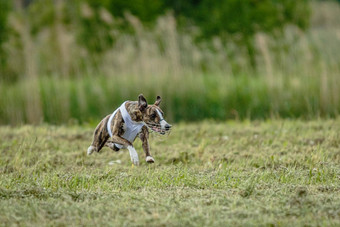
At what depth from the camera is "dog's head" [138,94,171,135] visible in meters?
4.30

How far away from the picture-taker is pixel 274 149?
661 centimetres

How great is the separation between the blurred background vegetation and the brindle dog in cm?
466

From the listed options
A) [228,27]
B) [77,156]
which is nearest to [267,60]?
[228,27]

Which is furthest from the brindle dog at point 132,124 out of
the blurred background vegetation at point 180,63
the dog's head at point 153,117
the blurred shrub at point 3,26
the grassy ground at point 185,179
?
the blurred shrub at point 3,26

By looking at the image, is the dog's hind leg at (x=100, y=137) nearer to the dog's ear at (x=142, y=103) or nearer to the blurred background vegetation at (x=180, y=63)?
the dog's ear at (x=142, y=103)

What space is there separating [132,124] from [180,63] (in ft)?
21.4

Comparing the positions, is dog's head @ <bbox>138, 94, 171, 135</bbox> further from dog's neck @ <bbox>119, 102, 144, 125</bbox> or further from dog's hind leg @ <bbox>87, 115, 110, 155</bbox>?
dog's hind leg @ <bbox>87, 115, 110, 155</bbox>

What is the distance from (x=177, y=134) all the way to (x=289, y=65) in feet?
13.1

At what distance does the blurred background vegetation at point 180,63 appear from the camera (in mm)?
9914

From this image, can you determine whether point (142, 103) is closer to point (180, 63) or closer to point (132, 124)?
point (132, 124)

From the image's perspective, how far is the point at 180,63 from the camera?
35.9ft

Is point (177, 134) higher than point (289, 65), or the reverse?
point (289, 65)

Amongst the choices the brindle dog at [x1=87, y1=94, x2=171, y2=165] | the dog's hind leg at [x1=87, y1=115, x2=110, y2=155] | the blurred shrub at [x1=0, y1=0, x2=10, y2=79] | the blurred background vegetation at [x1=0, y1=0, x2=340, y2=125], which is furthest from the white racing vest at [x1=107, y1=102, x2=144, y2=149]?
the blurred shrub at [x1=0, y1=0, x2=10, y2=79]

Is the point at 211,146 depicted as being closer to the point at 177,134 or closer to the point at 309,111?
the point at 177,134
